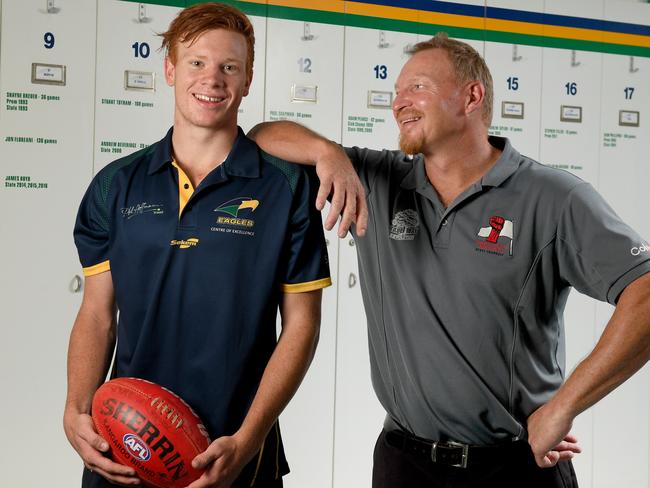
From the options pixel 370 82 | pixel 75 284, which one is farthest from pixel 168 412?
pixel 370 82

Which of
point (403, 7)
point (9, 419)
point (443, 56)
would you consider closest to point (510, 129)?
point (403, 7)

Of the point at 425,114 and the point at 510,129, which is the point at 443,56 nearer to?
the point at 425,114

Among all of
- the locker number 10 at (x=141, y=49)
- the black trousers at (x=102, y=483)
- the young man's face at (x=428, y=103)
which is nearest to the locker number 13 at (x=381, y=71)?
the locker number 10 at (x=141, y=49)

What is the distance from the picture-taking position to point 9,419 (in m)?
3.42

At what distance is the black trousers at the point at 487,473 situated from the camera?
1.86 metres

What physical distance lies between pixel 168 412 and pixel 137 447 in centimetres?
9

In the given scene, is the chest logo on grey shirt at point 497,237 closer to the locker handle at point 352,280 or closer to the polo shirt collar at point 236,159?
the polo shirt collar at point 236,159

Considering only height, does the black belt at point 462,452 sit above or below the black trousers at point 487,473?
above

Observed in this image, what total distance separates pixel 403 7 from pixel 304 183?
101 inches

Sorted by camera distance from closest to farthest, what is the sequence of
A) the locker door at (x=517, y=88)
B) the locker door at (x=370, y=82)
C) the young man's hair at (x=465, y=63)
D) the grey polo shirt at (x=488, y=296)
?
the grey polo shirt at (x=488, y=296) < the young man's hair at (x=465, y=63) < the locker door at (x=370, y=82) < the locker door at (x=517, y=88)

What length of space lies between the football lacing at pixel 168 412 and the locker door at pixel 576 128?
3.19m

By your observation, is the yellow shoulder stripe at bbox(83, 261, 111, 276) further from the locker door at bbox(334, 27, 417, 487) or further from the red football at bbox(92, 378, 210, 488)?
the locker door at bbox(334, 27, 417, 487)

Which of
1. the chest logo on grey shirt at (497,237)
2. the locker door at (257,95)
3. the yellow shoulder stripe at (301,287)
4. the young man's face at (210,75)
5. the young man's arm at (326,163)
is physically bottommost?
the yellow shoulder stripe at (301,287)

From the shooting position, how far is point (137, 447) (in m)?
1.52
